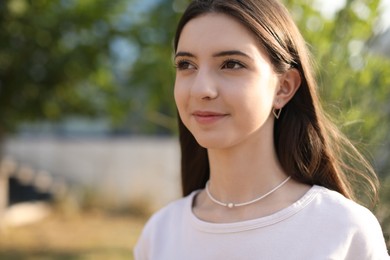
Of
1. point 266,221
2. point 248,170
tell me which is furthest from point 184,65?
point 266,221

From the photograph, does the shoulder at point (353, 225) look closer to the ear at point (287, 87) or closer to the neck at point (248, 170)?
the neck at point (248, 170)

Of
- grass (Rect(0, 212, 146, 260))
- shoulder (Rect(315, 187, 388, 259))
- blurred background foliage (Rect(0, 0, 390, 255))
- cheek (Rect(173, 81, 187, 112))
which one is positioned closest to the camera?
shoulder (Rect(315, 187, 388, 259))

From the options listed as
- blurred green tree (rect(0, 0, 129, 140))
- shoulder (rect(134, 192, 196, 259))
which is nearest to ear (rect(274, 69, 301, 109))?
shoulder (rect(134, 192, 196, 259))

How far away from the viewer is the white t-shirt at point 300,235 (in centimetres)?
143

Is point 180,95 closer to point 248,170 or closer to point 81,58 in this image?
point 248,170

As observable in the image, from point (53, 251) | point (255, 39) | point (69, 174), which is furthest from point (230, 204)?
point (69, 174)

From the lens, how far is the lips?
1.48 meters

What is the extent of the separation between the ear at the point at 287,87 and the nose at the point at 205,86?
22cm

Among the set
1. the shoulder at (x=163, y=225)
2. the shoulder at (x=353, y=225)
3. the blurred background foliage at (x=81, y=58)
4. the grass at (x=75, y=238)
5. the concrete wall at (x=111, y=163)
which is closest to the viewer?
the shoulder at (x=353, y=225)

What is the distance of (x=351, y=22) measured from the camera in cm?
264

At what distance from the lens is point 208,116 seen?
4.89ft

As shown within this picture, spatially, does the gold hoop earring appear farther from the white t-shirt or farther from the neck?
the white t-shirt

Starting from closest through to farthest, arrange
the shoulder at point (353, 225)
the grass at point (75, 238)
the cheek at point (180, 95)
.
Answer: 1. the shoulder at point (353, 225)
2. the cheek at point (180, 95)
3. the grass at point (75, 238)

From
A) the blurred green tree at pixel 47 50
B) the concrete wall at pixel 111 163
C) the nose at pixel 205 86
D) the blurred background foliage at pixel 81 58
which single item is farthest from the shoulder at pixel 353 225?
the concrete wall at pixel 111 163
